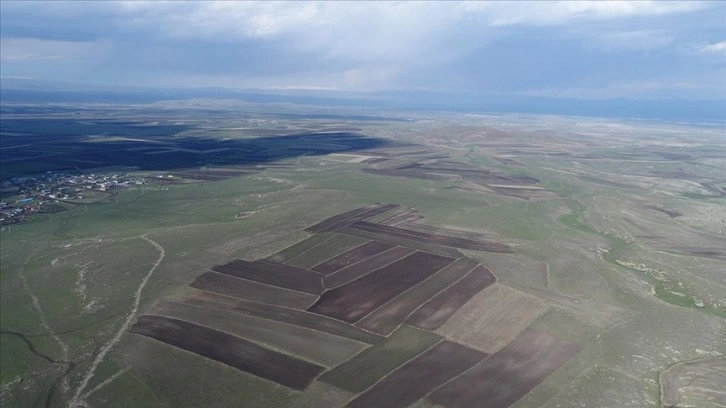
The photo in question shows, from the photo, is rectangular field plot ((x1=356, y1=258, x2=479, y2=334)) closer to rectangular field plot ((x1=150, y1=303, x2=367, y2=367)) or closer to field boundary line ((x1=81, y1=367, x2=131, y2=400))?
rectangular field plot ((x1=150, y1=303, x2=367, y2=367))

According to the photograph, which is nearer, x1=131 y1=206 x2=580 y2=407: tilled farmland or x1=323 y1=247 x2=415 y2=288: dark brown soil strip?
x1=131 y1=206 x2=580 y2=407: tilled farmland

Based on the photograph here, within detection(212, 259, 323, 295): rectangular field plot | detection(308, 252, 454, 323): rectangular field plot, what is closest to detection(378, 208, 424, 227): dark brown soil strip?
detection(308, 252, 454, 323): rectangular field plot

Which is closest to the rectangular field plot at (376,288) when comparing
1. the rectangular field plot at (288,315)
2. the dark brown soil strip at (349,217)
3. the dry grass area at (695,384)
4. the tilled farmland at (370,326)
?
the tilled farmland at (370,326)

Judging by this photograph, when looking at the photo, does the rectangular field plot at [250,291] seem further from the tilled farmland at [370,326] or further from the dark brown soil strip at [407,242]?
the dark brown soil strip at [407,242]

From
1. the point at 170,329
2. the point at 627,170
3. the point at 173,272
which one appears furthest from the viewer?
the point at 627,170

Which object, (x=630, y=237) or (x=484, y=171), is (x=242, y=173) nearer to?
(x=484, y=171)

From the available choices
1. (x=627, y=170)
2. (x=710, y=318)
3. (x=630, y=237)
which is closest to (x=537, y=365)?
(x=710, y=318)
